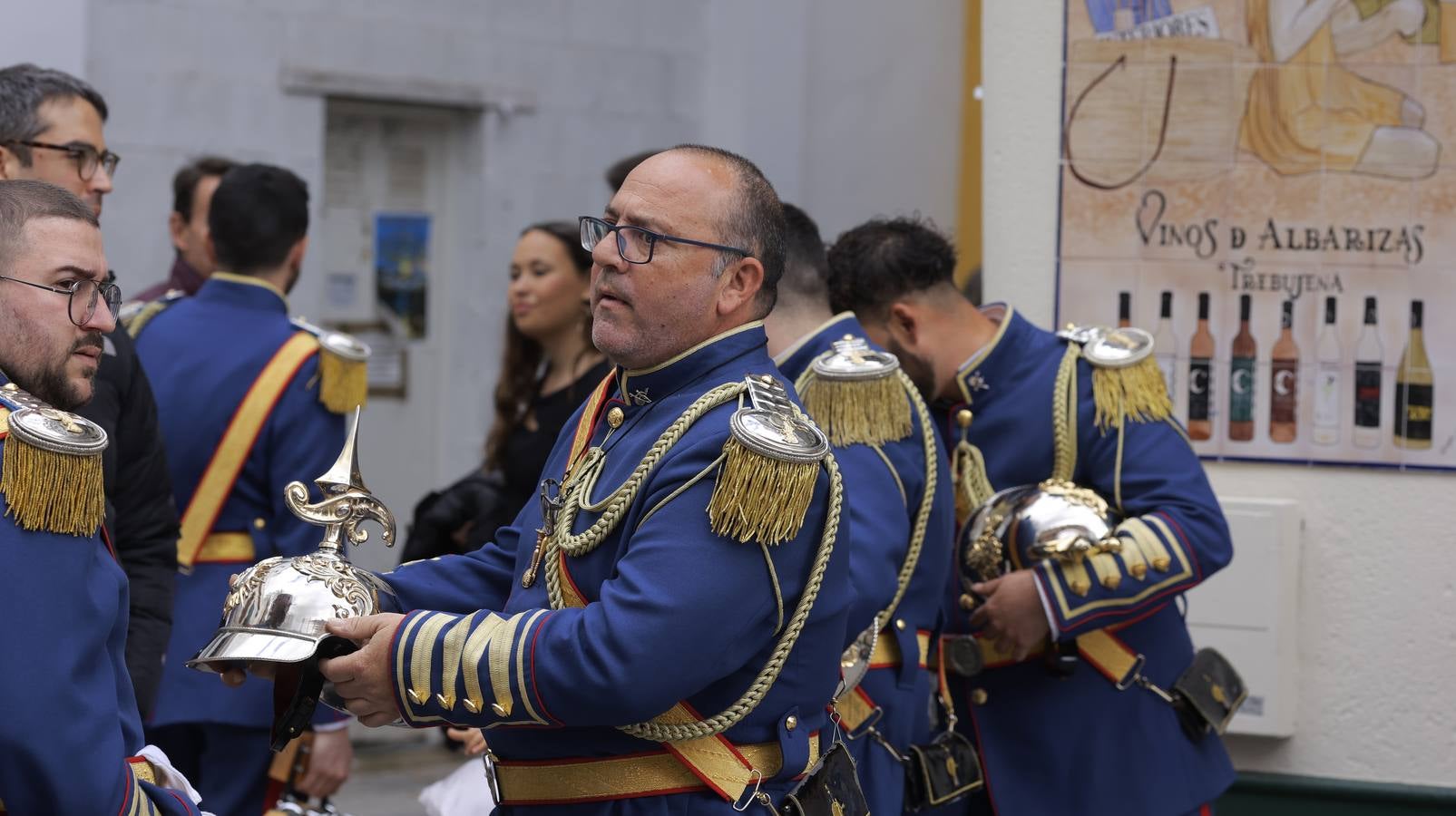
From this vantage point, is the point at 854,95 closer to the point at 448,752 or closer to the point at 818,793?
the point at 448,752

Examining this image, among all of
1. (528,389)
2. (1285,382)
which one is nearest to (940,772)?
(528,389)


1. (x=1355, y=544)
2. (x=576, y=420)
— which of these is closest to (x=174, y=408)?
(x=576, y=420)

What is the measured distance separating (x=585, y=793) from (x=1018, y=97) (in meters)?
3.07

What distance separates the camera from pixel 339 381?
4348 millimetres

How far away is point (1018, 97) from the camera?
198 inches

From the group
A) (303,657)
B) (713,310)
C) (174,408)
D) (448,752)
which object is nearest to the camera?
(303,657)

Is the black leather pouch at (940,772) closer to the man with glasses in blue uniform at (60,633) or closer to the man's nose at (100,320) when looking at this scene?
the man with glasses in blue uniform at (60,633)

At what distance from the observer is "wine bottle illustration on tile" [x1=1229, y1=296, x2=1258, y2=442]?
498 centimetres

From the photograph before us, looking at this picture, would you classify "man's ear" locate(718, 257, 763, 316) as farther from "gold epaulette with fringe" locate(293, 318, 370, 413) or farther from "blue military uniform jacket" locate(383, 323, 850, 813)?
"gold epaulette with fringe" locate(293, 318, 370, 413)

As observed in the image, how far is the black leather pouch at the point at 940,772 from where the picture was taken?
12.6ft

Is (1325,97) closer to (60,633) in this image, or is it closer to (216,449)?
(216,449)

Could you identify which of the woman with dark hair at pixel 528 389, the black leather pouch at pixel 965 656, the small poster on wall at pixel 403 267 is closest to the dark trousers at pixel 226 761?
the woman with dark hair at pixel 528 389

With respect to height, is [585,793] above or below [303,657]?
below

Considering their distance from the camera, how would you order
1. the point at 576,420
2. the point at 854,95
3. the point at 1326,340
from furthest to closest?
1. the point at 854,95
2. the point at 1326,340
3. the point at 576,420
